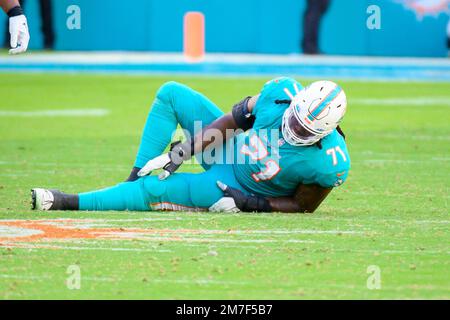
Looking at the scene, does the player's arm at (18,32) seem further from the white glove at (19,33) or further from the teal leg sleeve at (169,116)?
the teal leg sleeve at (169,116)

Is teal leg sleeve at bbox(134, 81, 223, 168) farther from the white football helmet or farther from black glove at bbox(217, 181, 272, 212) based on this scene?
the white football helmet

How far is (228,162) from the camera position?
8.41 meters

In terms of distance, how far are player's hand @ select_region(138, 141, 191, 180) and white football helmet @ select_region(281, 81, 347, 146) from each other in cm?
83

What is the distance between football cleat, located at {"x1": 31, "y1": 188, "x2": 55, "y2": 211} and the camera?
816 centimetres

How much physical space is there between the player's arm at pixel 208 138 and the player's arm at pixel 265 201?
0.32m

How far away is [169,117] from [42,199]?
1.13 metres

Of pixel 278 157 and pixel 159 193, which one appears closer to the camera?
pixel 278 157

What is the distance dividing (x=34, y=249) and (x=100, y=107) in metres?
11.7

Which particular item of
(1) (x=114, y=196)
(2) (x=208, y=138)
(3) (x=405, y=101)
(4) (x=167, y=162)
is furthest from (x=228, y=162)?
(3) (x=405, y=101)

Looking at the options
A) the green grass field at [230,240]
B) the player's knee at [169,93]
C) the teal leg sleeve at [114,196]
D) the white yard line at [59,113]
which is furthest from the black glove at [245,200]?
the white yard line at [59,113]

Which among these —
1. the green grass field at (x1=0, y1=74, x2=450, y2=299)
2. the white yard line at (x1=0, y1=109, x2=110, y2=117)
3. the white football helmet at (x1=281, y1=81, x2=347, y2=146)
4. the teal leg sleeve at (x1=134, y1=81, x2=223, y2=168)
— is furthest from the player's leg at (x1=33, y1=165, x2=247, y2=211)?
the white yard line at (x1=0, y1=109, x2=110, y2=117)

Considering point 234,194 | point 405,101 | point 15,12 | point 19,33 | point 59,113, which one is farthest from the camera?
point 405,101

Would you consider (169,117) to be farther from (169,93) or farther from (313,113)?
(313,113)

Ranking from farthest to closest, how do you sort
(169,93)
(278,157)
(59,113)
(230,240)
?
(59,113) < (169,93) < (278,157) < (230,240)
